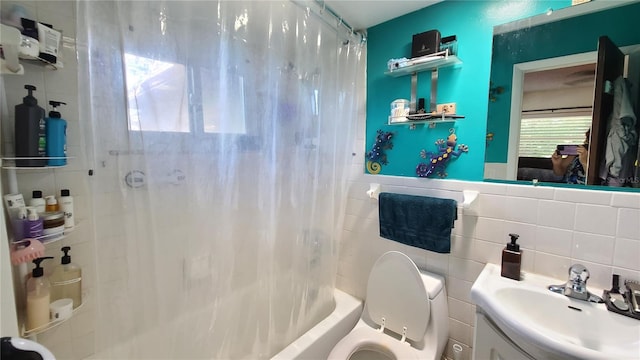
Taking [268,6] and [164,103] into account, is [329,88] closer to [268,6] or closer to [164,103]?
[268,6]

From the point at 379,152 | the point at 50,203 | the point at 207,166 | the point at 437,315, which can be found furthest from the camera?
the point at 379,152

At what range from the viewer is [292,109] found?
1.40 m

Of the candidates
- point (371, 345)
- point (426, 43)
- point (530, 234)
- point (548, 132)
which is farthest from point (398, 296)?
point (426, 43)

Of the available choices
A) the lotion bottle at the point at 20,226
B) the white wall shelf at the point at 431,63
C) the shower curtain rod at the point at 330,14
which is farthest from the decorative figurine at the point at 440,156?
A: the lotion bottle at the point at 20,226

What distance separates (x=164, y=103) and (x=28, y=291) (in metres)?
0.86

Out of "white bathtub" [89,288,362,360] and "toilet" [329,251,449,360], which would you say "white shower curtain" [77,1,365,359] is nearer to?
"white bathtub" [89,288,362,360]

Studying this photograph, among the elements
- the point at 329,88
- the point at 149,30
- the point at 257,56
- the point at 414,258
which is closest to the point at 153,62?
the point at 149,30

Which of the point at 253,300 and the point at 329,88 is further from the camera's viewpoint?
the point at 329,88

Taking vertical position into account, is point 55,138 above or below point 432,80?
below

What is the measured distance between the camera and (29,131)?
913 millimetres

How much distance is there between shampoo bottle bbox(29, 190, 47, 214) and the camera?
0.97 metres

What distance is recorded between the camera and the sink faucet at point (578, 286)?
1.05m

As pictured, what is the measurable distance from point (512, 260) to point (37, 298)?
195 cm

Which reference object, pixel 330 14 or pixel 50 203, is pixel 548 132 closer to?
pixel 330 14
